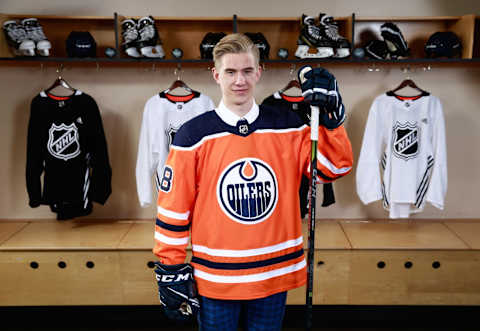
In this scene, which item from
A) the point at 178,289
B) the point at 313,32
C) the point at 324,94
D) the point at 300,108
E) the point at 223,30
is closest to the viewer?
the point at 324,94

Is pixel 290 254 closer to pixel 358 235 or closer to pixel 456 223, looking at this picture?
pixel 358 235

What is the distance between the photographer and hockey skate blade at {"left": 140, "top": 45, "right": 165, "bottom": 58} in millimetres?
2168

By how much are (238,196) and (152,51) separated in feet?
4.47

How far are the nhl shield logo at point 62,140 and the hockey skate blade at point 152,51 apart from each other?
629mm

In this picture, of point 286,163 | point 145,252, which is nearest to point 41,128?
point 145,252

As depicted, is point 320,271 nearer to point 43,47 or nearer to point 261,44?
point 261,44

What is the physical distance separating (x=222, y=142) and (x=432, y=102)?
1.65 meters

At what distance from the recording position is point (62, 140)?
227cm

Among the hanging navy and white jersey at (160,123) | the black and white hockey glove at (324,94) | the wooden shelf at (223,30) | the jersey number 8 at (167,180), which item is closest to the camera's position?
the black and white hockey glove at (324,94)

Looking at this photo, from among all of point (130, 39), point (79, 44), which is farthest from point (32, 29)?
point (130, 39)

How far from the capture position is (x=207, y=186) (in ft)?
3.99

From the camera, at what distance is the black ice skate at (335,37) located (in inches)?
84.4

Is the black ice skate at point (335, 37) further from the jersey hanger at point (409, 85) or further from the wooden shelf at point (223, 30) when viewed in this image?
the jersey hanger at point (409, 85)

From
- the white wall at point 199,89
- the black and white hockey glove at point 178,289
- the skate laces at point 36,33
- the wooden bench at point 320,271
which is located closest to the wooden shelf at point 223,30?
the white wall at point 199,89
